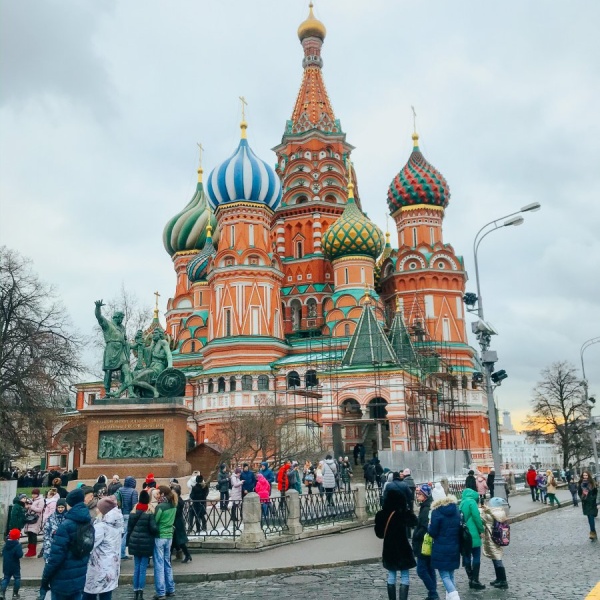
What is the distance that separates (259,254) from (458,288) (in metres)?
13.3

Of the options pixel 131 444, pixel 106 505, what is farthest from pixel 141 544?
pixel 131 444

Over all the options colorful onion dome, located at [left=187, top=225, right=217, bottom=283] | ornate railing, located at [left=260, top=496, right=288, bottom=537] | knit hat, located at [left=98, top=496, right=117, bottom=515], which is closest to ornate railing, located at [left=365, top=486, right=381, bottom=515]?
ornate railing, located at [left=260, top=496, right=288, bottom=537]

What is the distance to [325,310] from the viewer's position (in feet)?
154

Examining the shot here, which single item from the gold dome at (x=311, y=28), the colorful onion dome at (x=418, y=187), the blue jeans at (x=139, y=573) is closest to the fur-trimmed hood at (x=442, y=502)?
the blue jeans at (x=139, y=573)

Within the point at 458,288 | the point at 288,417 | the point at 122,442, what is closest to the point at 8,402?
the point at 122,442

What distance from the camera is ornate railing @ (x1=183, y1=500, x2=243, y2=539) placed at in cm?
1350

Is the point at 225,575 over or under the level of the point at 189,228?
under

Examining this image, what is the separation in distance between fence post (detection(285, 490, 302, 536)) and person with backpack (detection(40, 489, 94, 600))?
8.18 m

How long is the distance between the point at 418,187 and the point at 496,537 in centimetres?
4163

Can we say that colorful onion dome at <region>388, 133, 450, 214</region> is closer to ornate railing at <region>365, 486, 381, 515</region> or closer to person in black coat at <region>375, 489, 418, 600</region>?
ornate railing at <region>365, 486, 381, 515</region>

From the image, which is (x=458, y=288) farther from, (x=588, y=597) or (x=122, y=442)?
(x=588, y=597)

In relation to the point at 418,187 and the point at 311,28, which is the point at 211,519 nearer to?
the point at 418,187

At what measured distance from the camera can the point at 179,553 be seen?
12.2 m

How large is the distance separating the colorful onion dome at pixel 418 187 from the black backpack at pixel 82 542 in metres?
44.6
